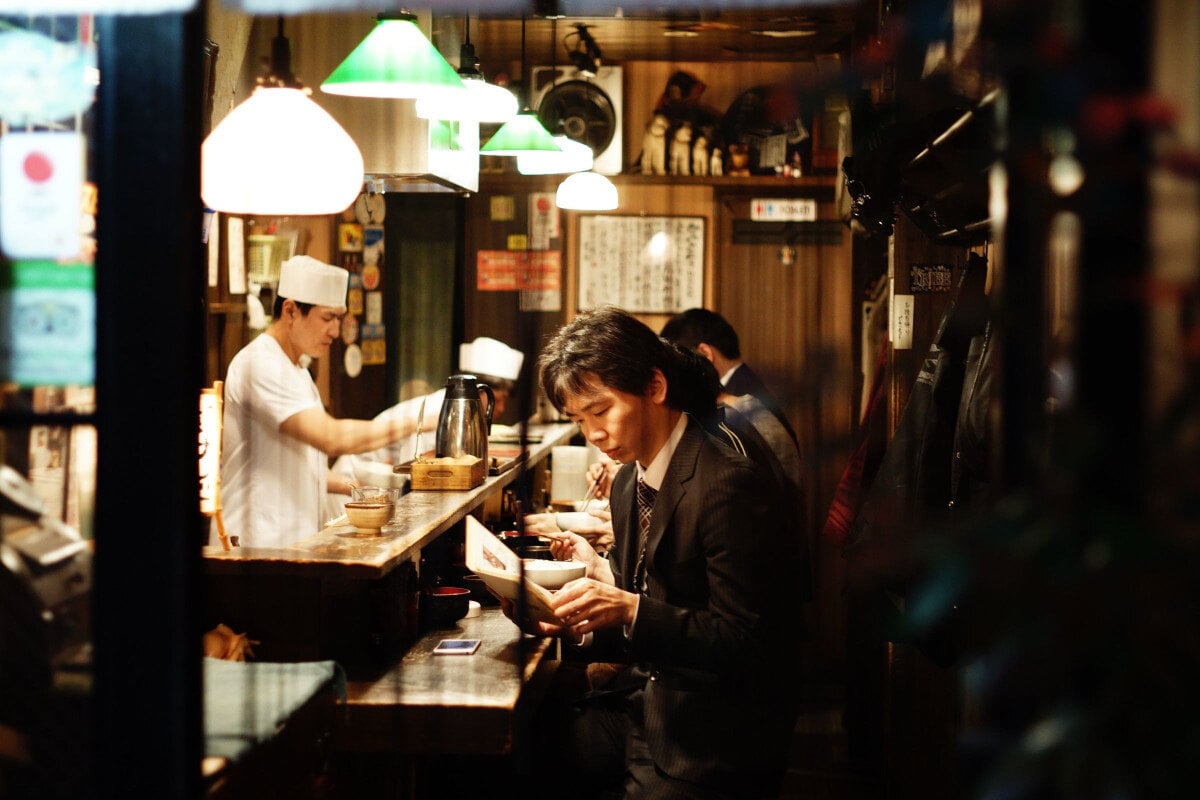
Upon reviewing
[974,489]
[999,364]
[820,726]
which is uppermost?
[999,364]

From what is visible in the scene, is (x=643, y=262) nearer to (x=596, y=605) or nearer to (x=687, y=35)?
(x=687, y=35)

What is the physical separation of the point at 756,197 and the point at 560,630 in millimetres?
4985

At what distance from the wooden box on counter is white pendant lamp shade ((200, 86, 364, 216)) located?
58.4 inches

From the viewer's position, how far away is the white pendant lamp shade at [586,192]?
244 inches

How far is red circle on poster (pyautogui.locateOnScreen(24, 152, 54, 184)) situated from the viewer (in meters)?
1.68

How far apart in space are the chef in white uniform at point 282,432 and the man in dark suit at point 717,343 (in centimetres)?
138

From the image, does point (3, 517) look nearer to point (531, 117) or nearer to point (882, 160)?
point (882, 160)

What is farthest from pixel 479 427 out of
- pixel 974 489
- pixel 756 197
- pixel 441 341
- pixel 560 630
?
pixel 756 197

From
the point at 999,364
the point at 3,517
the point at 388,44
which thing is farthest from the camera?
the point at 388,44

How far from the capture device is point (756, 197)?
7.62m

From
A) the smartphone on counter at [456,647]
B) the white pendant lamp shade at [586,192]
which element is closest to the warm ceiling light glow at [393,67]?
the smartphone on counter at [456,647]

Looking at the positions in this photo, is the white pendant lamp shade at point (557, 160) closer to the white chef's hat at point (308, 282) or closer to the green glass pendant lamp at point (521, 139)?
the green glass pendant lamp at point (521, 139)

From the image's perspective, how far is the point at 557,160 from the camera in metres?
5.12

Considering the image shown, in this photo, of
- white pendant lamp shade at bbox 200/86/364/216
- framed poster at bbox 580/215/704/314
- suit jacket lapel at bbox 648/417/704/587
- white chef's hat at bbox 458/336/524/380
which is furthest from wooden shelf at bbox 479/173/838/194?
suit jacket lapel at bbox 648/417/704/587
